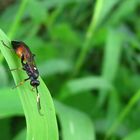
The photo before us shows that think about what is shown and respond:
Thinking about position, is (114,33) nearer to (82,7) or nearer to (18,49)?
(82,7)

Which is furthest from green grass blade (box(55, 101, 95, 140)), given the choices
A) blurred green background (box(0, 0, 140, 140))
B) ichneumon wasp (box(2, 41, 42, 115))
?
ichneumon wasp (box(2, 41, 42, 115))

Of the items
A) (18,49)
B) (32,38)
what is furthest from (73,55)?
(18,49)

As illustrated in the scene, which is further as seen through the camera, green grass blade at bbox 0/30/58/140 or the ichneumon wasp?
the ichneumon wasp

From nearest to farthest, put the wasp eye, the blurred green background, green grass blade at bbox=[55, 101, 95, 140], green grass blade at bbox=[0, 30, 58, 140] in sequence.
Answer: green grass blade at bbox=[0, 30, 58, 140] < the wasp eye < green grass blade at bbox=[55, 101, 95, 140] < the blurred green background

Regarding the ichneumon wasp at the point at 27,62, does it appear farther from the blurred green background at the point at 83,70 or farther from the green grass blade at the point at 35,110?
the blurred green background at the point at 83,70

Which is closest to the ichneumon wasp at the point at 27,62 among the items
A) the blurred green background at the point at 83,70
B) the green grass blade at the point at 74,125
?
the blurred green background at the point at 83,70

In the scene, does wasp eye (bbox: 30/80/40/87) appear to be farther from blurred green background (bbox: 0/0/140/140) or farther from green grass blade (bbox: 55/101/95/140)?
green grass blade (bbox: 55/101/95/140)

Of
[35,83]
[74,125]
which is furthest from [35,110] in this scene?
[74,125]
